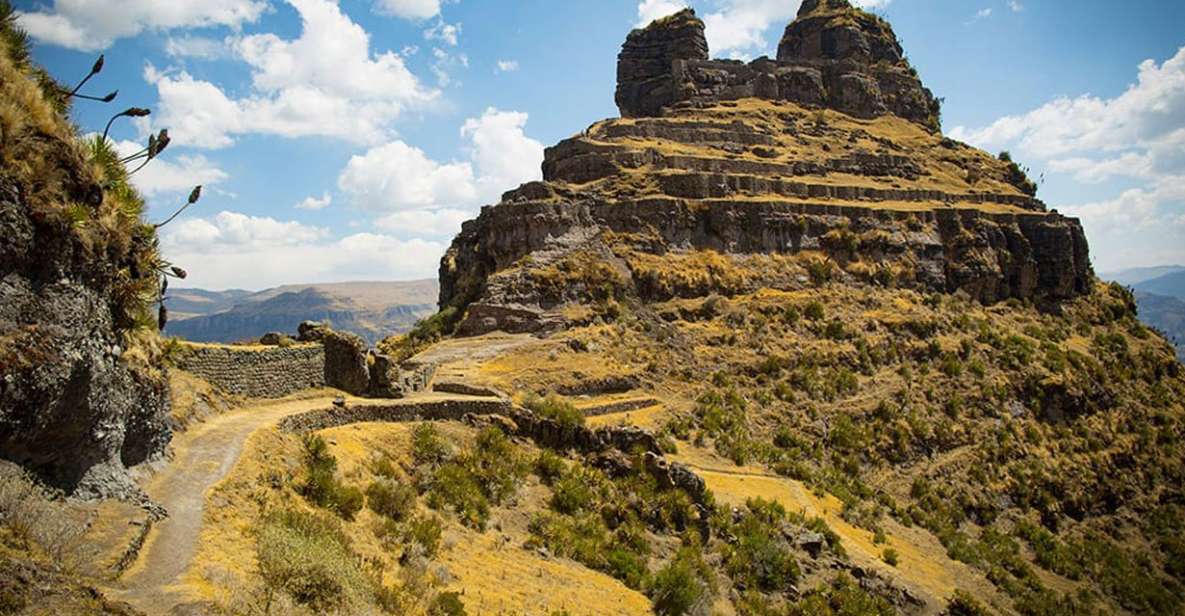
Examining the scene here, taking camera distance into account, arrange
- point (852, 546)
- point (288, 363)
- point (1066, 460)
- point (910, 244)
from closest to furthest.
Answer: point (288, 363), point (852, 546), point (1066, 460), point (910, 244)

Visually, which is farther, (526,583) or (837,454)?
(837,454)

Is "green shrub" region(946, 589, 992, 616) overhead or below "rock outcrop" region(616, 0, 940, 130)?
below

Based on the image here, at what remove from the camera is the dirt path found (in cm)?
766

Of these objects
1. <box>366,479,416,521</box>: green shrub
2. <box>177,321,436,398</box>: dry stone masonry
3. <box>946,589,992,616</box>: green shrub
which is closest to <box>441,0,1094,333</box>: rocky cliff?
<box>177,321,436,398</box>: dry stone masonry

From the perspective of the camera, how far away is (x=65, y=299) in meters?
8.45

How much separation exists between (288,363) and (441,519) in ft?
20.7

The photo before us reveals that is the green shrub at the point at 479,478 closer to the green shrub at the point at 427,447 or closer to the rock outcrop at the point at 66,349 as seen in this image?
the green shrub at the point at 427,447

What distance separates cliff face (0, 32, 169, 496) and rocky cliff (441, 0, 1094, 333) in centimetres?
2452

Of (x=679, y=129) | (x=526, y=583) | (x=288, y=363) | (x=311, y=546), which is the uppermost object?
(x=679, y=129)

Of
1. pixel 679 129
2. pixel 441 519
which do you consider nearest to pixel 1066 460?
pixel 679 129

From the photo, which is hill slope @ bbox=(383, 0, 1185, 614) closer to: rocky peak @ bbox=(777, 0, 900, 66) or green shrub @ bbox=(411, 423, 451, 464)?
green shrub @ bbox=(411, 423, 451, 464)

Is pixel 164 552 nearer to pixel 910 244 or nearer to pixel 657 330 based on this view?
pixel 657 330

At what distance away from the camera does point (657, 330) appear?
35.9 metres

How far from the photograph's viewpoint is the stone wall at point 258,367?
15.7m
